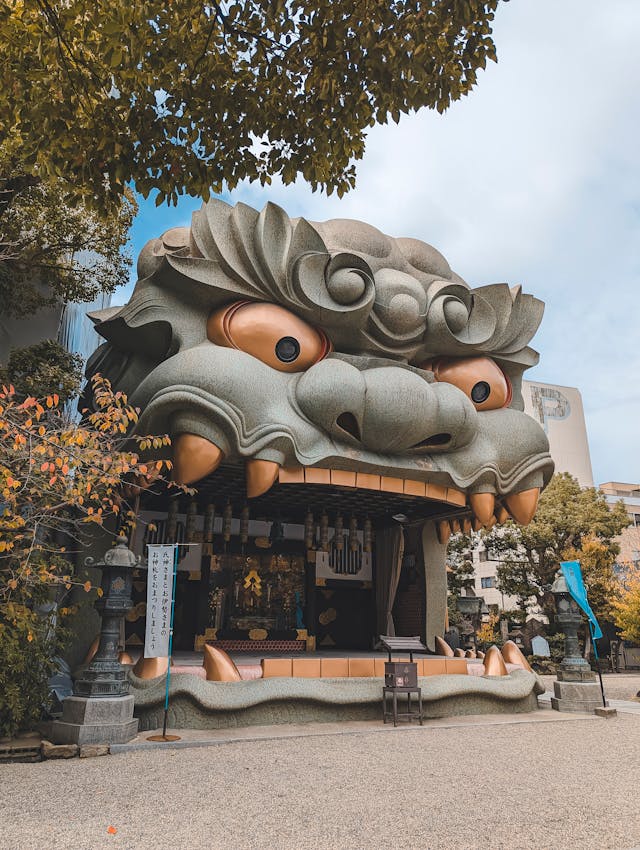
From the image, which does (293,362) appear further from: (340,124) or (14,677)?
(14,677)

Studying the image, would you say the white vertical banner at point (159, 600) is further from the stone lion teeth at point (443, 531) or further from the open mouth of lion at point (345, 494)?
the stone lion teeth at point (443, 531)

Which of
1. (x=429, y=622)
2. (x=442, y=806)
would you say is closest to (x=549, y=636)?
(x=429, y=622)

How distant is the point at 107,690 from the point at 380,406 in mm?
5365

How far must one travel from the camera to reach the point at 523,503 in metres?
10.9

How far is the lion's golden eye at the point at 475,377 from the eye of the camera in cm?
1093

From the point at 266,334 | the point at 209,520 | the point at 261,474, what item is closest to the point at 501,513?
the point at 261,474

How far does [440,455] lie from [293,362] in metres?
3.01

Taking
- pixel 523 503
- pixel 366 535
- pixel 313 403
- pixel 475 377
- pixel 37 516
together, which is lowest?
pixel 37 516

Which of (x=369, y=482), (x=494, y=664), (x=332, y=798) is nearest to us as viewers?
(x=332, y=798)

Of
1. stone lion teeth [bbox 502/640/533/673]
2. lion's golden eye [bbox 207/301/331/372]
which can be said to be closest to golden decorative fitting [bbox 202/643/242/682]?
lion's golden eye [bbox 207/301/331/372]

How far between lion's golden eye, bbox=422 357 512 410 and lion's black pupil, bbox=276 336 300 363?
2740 mm

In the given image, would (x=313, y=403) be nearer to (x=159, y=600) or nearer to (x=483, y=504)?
(x=159, y=600)

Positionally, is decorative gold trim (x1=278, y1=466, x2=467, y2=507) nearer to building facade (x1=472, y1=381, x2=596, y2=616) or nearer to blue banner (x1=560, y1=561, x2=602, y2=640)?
blue banner (x1=560, y1=561, x2=602, y2=640)

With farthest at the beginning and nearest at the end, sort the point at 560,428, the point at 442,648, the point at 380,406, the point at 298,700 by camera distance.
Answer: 1. the point at 560,428
2. the point at 442,648
3. the point at 380,406
4. the point at 298,700
